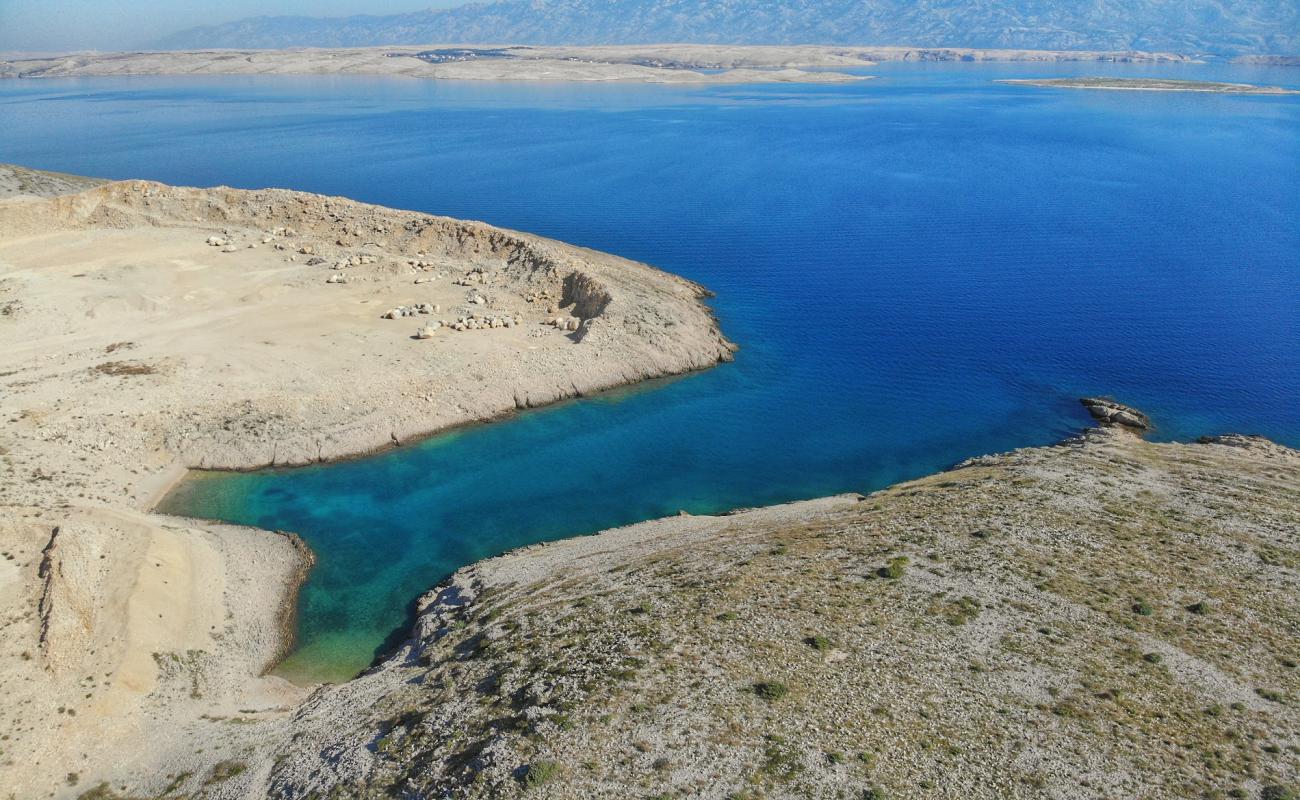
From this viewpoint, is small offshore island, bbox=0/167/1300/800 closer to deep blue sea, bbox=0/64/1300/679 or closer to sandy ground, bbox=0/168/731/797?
sandy ground, bbox=0/168/731/797

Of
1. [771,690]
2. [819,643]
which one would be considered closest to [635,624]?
[771,690]

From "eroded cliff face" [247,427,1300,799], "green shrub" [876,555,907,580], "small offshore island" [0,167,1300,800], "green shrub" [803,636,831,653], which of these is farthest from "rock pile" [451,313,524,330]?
"green shrub" [803,636,831,653]

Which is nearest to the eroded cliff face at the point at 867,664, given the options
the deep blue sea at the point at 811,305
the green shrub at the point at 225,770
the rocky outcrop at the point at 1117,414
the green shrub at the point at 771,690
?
the green shrub at the point at 771,690

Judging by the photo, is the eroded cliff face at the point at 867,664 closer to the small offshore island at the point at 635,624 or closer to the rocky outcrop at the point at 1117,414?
the small offshore island at the point at 635,624

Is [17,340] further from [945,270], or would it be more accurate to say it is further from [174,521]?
[945,270]

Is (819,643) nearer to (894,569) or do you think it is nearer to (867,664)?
(867,664)

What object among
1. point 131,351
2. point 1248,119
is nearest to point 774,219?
point 131,351
